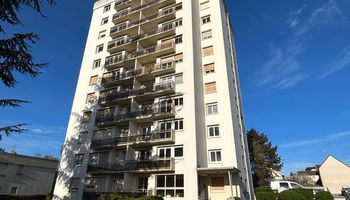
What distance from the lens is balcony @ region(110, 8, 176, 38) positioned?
31.3 meters

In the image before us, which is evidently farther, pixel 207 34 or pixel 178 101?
pixel 207 34

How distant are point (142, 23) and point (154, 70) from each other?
348 inches

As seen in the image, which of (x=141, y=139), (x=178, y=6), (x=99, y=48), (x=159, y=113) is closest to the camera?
(x=141, y=139)

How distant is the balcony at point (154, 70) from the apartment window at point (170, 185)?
1204 cm

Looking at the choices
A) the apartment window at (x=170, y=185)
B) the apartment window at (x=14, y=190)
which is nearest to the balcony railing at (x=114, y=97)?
the apartment window at (x=170, y=185)

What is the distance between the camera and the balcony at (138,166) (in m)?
21.9

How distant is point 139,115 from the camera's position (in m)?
25.8

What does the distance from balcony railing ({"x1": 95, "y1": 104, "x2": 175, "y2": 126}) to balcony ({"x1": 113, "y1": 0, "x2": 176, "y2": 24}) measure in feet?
51.9

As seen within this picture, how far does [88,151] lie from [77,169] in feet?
7.76

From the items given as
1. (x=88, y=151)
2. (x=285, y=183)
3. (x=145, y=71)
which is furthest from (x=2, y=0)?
(x=285, y=183)

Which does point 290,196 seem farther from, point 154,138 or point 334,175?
point 334,175

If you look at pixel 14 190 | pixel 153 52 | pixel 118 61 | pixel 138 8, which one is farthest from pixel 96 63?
pixel 14 190

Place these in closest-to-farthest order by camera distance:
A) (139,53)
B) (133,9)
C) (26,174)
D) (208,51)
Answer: (208,51), (139,53), (26,174), (133,9)

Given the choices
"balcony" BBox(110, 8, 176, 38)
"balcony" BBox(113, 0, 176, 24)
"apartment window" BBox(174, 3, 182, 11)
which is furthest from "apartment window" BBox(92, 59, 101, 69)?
"apartment window" BBox(174, 3, 182, 11)
